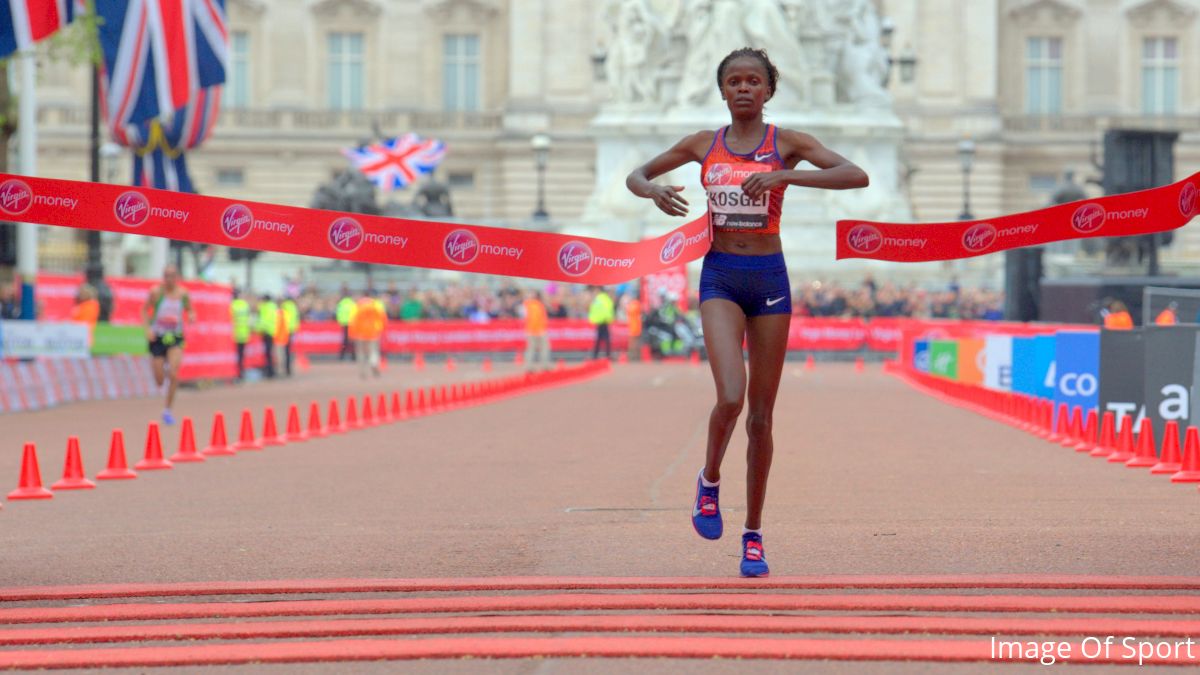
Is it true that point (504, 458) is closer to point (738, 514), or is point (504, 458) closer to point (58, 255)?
point (738, 514)

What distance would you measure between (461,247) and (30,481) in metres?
5.86

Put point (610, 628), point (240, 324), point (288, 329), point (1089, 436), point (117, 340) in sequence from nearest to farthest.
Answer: point (610, 628) < point (1089, 436) < point (117, 340) < point (240, 324) < point (288, 329)

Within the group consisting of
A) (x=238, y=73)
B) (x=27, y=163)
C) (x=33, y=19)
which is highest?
(x=238, y=73)

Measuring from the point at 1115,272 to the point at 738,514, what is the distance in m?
29.0

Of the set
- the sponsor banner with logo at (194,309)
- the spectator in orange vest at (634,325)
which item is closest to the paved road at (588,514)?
the sponsor banner with logo at (194,309)

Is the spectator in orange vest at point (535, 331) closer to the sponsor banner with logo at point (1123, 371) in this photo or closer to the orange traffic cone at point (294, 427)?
the orange traffic cone at point (294, 427)

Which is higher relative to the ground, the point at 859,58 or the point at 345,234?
the point at 859,58

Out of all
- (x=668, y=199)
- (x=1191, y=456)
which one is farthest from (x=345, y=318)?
(x=668, y=199)

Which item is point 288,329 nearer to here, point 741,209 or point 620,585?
point 741,209

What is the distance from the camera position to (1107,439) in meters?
20.6

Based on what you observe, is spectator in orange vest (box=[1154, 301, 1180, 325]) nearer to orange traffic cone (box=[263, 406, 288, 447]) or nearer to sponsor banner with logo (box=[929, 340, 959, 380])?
sponsor banner with logo (box=[929, 340, 959, 380])

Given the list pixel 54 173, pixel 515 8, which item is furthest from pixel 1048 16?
pixel 54 173

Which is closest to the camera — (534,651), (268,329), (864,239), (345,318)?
(534,651)

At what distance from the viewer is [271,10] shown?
297 ft
